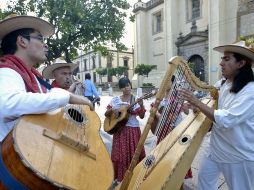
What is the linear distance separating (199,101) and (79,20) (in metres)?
5.64

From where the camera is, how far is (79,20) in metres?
7.25

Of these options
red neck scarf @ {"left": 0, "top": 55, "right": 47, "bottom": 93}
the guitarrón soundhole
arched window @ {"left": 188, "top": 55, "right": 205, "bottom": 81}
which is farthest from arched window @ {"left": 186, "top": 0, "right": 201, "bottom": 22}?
red neck scarf @ {"left": 0, "top": 55, "right": 47, "bottom": 93}

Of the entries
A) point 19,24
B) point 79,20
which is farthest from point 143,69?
point 19,24

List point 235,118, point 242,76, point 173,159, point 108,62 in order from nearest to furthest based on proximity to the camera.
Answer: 1. point 235,118
2. point 173,159
3. point 242,76
4. point 108,62

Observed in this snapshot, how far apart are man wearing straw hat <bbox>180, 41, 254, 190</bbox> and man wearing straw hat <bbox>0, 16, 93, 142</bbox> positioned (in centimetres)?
112

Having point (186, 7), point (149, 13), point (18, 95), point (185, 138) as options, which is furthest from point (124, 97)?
point (149, 13)

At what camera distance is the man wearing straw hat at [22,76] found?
156cm

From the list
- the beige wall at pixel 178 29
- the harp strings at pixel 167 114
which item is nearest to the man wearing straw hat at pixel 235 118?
the harp strings at pixel 167 114

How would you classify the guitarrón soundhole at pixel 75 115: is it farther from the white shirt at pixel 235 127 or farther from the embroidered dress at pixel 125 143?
the embroidered dress at pixel 125 143

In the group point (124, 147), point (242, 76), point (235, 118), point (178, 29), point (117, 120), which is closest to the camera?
point (235, 118)

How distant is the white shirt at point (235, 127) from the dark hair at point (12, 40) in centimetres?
161

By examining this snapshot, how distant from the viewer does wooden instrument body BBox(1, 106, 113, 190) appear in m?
1.37

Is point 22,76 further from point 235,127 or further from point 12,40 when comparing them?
point 235,127

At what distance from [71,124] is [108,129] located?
86.0 inches
